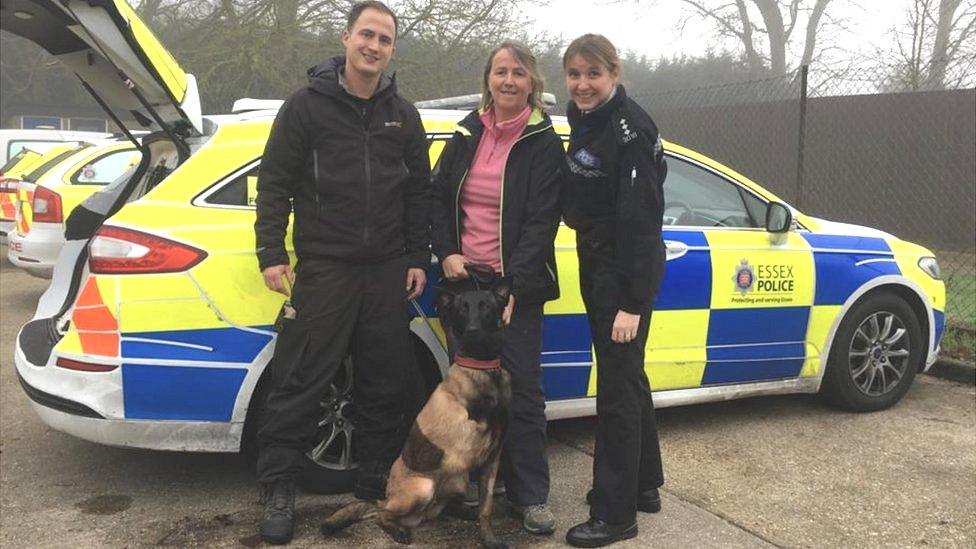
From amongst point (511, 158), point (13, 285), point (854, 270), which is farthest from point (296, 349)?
point (13, 285)

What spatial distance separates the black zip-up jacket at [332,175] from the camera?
2.89 m

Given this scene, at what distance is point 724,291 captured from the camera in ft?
12.9

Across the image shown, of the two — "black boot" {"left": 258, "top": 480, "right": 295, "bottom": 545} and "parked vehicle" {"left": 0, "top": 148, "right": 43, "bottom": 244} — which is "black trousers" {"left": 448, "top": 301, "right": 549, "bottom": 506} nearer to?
"black boot" {"left": 258, "top": 480, "right": 295, "bottom": 545}

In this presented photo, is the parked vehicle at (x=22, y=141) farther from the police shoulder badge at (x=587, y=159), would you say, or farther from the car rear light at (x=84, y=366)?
the police shoulder badge at (x=587, y=159)

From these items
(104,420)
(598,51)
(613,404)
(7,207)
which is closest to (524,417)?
(613,404)

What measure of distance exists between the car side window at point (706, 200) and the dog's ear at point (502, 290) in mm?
1472

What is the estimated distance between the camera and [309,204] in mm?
2967

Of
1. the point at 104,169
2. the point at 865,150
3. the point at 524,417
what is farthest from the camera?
the point at 865,150

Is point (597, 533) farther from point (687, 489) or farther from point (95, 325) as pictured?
point (95, 325)

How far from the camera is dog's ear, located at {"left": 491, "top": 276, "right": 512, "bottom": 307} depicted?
2.80 meters

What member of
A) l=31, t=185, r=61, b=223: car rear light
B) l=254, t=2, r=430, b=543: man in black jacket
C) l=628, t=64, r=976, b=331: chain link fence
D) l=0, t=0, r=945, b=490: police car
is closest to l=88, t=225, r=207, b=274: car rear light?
l=0, t=0, r=945, b=490: police car

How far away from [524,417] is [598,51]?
1386 mm

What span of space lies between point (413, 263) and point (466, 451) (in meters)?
0.78

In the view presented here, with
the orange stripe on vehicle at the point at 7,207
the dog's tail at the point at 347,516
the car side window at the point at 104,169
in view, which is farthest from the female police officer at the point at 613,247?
the orange stripe on vehicle at the point at 7,207
